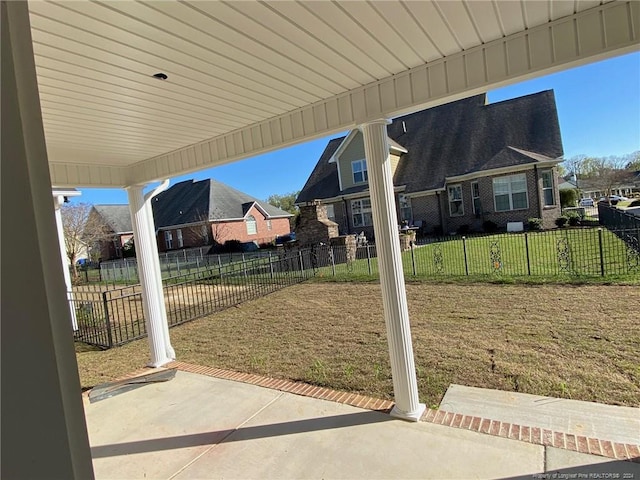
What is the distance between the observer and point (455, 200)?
18766 millimetres

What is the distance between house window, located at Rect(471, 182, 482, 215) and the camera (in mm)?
17938

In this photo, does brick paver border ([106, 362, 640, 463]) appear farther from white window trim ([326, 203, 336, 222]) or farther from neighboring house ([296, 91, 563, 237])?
white window trim ([326, 203, 336, 222])

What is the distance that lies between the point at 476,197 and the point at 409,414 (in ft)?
54.0

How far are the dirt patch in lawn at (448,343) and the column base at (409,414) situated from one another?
31cm

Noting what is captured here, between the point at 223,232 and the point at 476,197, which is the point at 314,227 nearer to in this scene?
the point at 476,197

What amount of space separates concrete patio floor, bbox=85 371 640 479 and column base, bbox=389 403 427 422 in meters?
0.05

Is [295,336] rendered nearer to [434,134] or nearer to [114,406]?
[114,406]

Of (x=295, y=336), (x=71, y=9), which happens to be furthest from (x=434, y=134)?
(x=71, y=9)

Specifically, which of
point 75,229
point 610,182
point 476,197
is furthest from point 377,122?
point 610,182

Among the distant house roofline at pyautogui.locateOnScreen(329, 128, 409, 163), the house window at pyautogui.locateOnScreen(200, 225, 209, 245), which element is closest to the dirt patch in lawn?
the distant house roofline at pyautogui.locateOnScreen(329, 128, 409, 163)

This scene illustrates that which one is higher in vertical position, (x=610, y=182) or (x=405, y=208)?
(x=610, y=182)

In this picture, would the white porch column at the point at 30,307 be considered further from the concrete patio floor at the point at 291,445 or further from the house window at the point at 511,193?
the house window at the point at 511,193

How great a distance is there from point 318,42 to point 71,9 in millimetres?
1415

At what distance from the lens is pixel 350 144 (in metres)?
20.9
